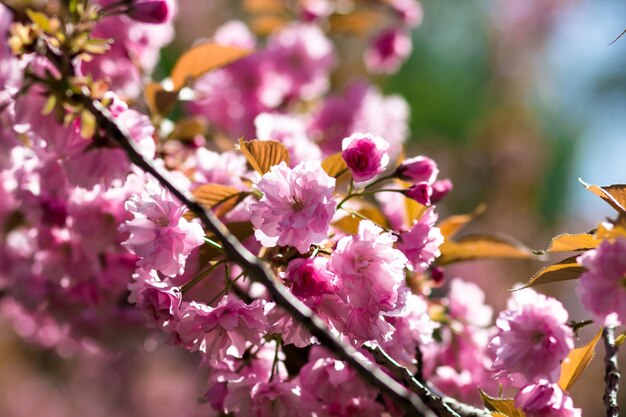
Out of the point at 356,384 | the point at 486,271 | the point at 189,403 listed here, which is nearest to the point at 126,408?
the point at 189,403

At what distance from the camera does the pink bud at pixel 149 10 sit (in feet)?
3.91

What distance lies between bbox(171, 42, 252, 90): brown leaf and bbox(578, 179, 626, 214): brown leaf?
2.59 ft

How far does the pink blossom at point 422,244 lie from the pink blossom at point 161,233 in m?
0.30

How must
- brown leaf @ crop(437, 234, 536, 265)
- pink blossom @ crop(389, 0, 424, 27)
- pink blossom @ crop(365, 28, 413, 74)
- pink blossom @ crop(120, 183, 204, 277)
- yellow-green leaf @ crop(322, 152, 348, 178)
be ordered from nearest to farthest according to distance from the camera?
pink blossom @ crop(120, 183, 204, 277) < yellow-green leaf @ crop(322, 152, 348, 178) < brown leaf @ crop(437, 234, 536, 265) < pink blossom @ crop(389, 0, 424, 27) < pink blossom @ crop(365, 28, 413, 74)

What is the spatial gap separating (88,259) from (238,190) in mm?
480

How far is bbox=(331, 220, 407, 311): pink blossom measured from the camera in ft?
3.13

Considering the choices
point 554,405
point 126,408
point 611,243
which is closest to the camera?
point 611,243

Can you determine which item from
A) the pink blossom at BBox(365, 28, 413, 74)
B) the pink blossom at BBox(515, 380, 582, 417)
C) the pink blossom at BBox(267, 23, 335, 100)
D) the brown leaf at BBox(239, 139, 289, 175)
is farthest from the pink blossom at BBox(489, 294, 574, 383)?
the pink blossom at BBox(365, 28, 413, 74)

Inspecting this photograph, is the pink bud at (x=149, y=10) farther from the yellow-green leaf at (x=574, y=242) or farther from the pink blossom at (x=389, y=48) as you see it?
the pink blossom at (x=389, y=48)

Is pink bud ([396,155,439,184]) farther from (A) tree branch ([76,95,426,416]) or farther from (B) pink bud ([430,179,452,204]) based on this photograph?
(A) tree branch ([76,95,426,416])

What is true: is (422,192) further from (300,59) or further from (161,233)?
(300,59)

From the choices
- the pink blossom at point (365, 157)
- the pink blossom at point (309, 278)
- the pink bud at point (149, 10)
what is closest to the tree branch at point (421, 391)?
the pink blossom at point (309, 278)

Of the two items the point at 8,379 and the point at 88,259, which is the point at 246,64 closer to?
the point at 88,259

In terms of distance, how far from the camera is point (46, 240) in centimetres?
147
